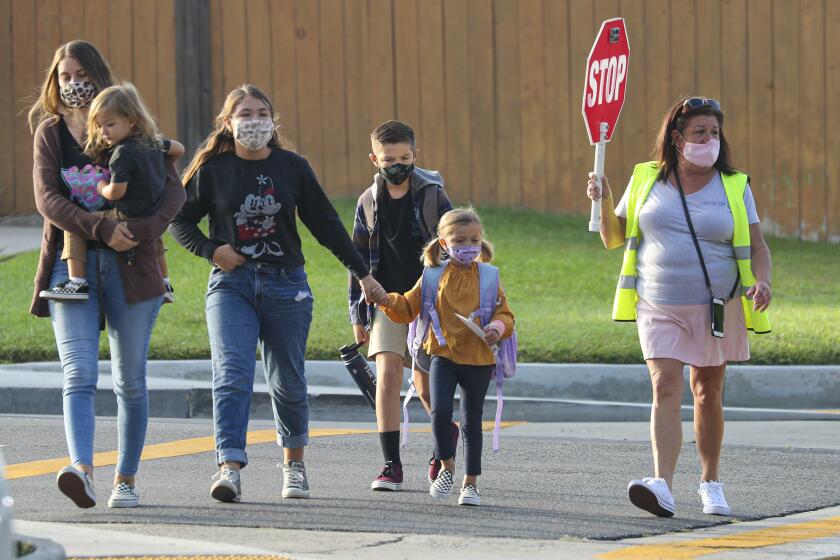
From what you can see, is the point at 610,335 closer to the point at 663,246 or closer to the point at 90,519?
the point at 663,246

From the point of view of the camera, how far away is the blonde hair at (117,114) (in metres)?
6.40

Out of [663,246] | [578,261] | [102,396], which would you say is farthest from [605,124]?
[578,261]

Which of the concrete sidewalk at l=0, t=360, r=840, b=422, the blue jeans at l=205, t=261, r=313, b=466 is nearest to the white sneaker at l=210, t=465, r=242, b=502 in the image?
the blue jeans at l=205, t=261, r=313, b=466

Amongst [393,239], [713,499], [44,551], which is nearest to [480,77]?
[393,239]

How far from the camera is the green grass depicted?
36.4 ft

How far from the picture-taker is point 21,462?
8055 millimetres

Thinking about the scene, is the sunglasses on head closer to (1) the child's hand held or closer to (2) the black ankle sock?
(1) the child's hand held

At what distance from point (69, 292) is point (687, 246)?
2530mm

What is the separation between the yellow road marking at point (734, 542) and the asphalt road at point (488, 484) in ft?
0.87

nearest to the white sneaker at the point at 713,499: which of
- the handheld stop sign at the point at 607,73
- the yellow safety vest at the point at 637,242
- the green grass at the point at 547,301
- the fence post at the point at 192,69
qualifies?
the yellow safety vest at the point at 637,242

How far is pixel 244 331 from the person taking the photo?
266 inches

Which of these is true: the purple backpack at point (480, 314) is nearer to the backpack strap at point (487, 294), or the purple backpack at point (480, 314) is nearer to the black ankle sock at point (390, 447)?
the backpack strap at point (487, 294)

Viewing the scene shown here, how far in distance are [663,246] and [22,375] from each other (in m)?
5.51

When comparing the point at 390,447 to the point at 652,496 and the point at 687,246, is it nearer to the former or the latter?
the point at 652,496
